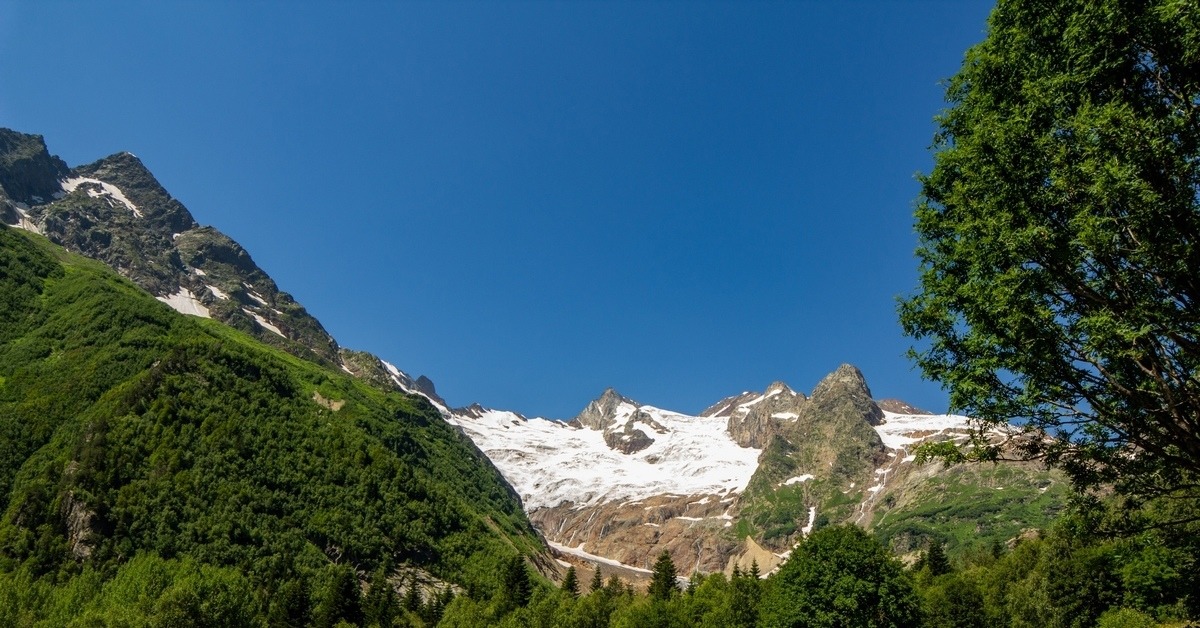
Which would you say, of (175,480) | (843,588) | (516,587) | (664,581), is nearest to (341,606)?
(516,587)

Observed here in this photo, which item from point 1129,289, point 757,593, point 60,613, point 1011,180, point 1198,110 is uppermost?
point 1198,110

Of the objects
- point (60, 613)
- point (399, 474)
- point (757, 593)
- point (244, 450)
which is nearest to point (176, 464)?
point (244, 450)

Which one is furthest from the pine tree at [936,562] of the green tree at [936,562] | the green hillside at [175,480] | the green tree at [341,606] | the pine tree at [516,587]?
the green hillside at [175,480]

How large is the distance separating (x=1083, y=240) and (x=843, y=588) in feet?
155

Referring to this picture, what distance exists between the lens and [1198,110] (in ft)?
37.5

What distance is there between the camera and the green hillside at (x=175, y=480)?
101562 mm

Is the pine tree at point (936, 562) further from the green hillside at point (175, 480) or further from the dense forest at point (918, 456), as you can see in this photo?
the green hillside at point (175, 480)

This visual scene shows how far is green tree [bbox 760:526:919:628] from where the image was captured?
4972 cm

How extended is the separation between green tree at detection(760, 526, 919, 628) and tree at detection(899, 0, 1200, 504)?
41688mm

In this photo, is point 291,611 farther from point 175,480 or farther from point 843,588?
point 843,588

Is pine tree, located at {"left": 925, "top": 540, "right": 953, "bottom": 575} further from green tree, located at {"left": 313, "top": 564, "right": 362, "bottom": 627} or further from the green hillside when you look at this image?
the green hillside

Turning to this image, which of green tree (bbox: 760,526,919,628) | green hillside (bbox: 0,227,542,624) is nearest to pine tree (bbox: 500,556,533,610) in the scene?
green hillside (bbox: 0,227,542,624)

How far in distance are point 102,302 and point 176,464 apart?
9343cm

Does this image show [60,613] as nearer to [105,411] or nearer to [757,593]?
[105,411]
